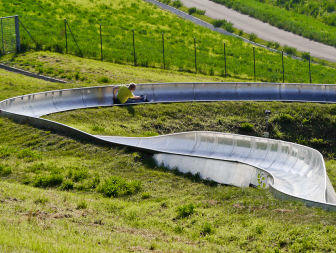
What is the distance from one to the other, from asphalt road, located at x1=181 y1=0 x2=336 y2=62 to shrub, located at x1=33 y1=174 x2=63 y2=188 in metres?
31.4

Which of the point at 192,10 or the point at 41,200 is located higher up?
the point at 192,10

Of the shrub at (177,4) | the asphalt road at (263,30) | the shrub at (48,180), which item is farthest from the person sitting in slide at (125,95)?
the shrub at (177,4)

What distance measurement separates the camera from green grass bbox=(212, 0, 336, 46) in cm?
4534

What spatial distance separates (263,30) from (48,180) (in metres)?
37.2

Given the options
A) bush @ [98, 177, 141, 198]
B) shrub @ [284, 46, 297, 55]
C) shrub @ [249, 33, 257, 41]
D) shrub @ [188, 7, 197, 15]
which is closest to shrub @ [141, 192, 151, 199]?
bush @ [98, 177, 141, 198]

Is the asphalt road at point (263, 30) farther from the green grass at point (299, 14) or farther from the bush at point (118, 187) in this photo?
the bush at point (118, 187)

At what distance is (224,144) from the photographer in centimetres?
1516

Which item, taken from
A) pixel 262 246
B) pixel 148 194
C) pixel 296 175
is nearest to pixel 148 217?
pixel 148 194

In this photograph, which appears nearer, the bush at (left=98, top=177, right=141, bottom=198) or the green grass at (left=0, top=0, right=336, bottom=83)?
the bush at (left=98, top=177, right=141, bottom=198)

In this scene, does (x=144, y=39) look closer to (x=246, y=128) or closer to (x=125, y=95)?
(x=125, y=95)

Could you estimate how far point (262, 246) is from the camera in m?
8.35

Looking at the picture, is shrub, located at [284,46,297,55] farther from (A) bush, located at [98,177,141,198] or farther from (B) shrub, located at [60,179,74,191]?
(B) shrub, located at [60,179,74,191]

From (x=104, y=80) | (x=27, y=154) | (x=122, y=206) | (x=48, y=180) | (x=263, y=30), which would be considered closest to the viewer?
(x=122, y=206)

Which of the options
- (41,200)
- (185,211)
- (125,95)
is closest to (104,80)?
(125,95)
